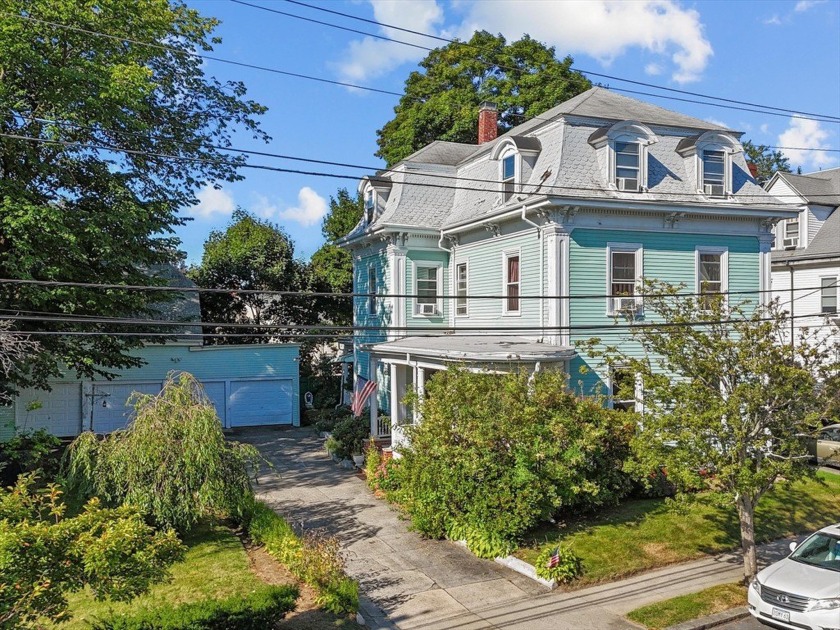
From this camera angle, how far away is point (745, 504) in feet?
43.2

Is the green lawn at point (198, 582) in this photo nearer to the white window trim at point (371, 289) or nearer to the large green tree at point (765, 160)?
the white window trim at point (371, 289)

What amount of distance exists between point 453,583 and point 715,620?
4.58 meters

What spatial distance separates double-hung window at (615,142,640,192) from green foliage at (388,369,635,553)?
724 centimetres

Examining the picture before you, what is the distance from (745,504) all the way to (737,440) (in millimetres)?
1646

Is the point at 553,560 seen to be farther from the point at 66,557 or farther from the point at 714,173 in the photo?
the point at 714,173

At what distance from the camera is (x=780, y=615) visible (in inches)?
429

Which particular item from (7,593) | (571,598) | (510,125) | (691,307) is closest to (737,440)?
(691,307)

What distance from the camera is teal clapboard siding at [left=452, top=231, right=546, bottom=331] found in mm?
20641

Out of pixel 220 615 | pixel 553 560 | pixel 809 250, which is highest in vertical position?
pixel 809 250

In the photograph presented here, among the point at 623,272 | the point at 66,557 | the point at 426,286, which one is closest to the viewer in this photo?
the point at 66,557

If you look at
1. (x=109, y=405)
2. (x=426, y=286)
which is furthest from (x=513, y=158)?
(x=109, y=405)

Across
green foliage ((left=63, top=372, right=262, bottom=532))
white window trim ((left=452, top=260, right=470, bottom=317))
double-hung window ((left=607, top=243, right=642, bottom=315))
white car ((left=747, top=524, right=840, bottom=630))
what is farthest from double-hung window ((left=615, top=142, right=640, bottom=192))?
green foliage ((left=63, top=372, right=262, bottom=532))

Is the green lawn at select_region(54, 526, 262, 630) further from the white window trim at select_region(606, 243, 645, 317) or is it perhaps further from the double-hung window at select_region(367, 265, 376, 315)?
the double-hung window at select_region(367, 265, 376, 315)

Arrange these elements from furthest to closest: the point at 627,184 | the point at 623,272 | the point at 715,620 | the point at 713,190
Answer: the point at 713,190 → the point at 623,272 → the point at 627,184 → the point at 715,620
